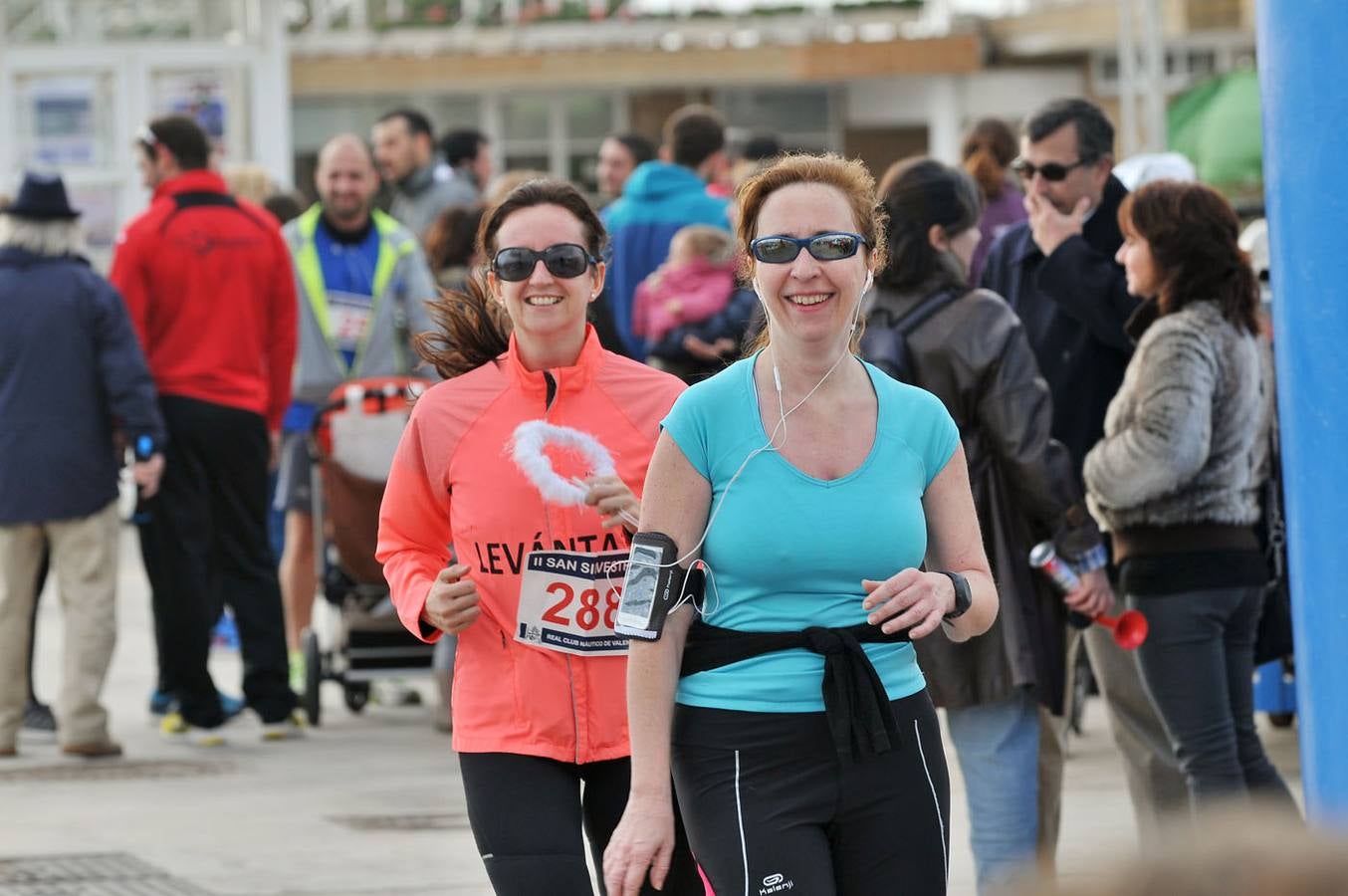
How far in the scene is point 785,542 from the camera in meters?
3.31

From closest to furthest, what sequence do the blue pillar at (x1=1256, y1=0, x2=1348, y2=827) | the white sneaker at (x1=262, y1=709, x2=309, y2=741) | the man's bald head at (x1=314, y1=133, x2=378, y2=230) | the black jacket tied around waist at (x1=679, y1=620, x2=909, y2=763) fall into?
the black jacket tied around waist at (x1=679, y1=620, x2=909, y2=763), the blue pillar at (x1=1256, y1=0, x2=1348, y2=827), the white sneaker at (x1=262, y1=709, x2=309, y2=741), the man's bald head at (x1=314, y1=133, x2=378, y2=230)

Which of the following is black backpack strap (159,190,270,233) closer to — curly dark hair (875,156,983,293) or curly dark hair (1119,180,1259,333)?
curly dark hair (875,156,983,293)

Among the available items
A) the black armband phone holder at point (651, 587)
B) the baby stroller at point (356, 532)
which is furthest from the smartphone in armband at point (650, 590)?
the baby stroller at point (356, 532)

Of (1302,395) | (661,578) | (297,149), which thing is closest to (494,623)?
(661,578)

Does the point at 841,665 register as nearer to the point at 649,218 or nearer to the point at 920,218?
the point at 920,218

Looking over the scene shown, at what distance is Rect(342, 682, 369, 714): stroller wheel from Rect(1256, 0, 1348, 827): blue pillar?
5.81m

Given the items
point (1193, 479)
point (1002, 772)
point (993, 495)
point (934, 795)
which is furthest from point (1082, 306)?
point (934, 795)

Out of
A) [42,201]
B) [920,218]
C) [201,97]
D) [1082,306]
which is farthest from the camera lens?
[201,97]

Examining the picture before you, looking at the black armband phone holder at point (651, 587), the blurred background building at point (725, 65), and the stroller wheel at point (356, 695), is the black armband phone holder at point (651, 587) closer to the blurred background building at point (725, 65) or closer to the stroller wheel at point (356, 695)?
the stroller wheel at point (356, 695)

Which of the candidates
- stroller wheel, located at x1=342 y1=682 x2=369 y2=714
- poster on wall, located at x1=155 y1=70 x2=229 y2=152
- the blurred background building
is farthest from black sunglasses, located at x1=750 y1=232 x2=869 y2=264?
the blurred background building

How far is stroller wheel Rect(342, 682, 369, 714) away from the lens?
984 centimetres

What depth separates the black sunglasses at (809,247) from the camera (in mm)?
3436

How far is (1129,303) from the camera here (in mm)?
6012

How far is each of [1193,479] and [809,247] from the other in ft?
8.32
